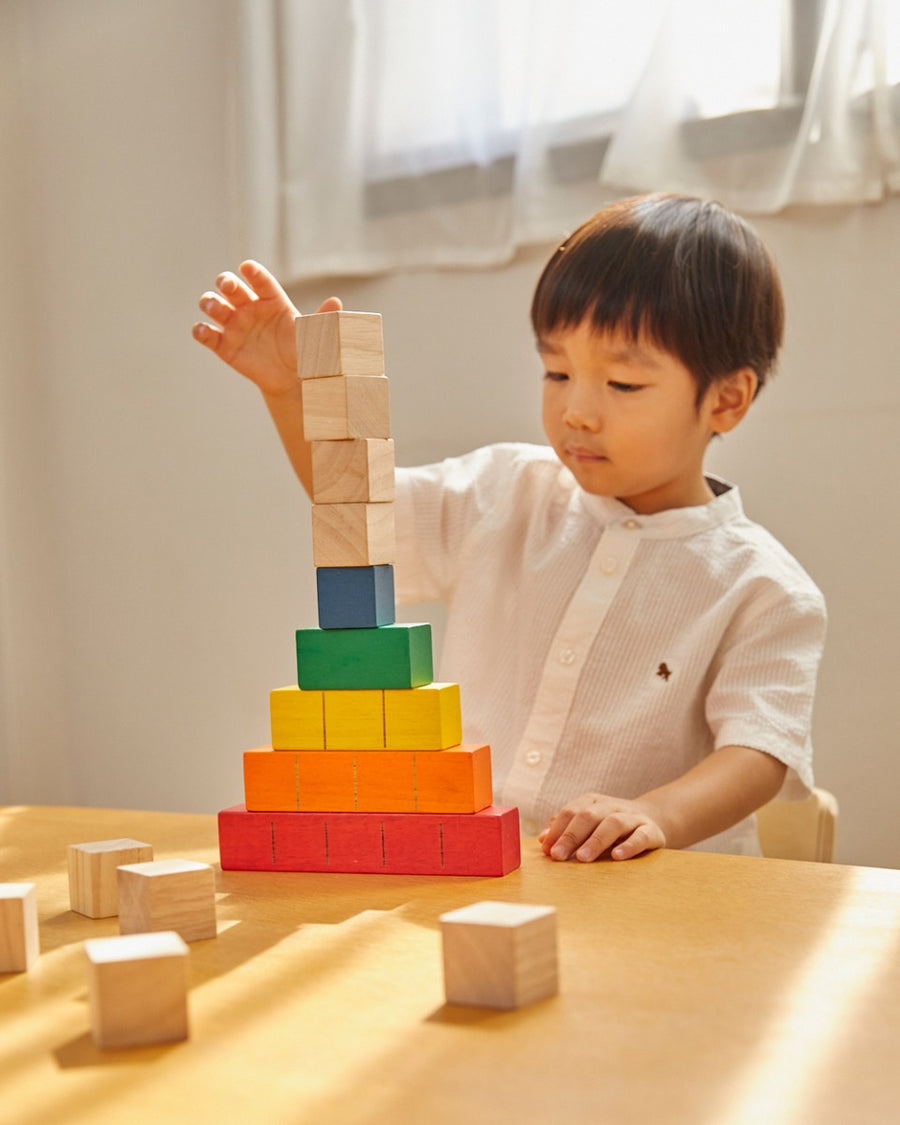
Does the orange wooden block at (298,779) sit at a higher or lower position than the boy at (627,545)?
lower

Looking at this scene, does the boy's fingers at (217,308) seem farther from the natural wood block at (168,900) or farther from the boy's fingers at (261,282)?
the natural wood block at (168,900)

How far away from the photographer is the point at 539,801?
1107 millimetres

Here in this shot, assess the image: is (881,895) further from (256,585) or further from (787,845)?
(256,585)

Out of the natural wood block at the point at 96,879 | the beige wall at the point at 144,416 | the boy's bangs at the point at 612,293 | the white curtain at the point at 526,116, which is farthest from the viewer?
the beige wall at the point at 144,416

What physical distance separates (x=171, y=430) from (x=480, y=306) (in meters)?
0.58

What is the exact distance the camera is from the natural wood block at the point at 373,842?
29.5 inches

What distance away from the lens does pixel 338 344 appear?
2.58ft

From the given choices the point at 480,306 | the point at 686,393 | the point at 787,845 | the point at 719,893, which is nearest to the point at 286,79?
the point at 480,306

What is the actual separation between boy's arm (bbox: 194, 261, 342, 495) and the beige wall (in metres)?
0.63

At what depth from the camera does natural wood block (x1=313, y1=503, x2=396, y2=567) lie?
0.79 m

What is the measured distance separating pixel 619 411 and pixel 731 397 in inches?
5.9

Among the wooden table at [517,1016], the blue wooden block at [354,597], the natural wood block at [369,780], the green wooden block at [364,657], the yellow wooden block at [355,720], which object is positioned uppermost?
the blue wooden block at [354,597]

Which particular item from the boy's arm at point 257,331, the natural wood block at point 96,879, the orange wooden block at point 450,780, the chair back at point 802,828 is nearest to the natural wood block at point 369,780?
the orange wooden block at point 450,780

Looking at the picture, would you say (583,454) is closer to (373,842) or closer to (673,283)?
(673,283)
